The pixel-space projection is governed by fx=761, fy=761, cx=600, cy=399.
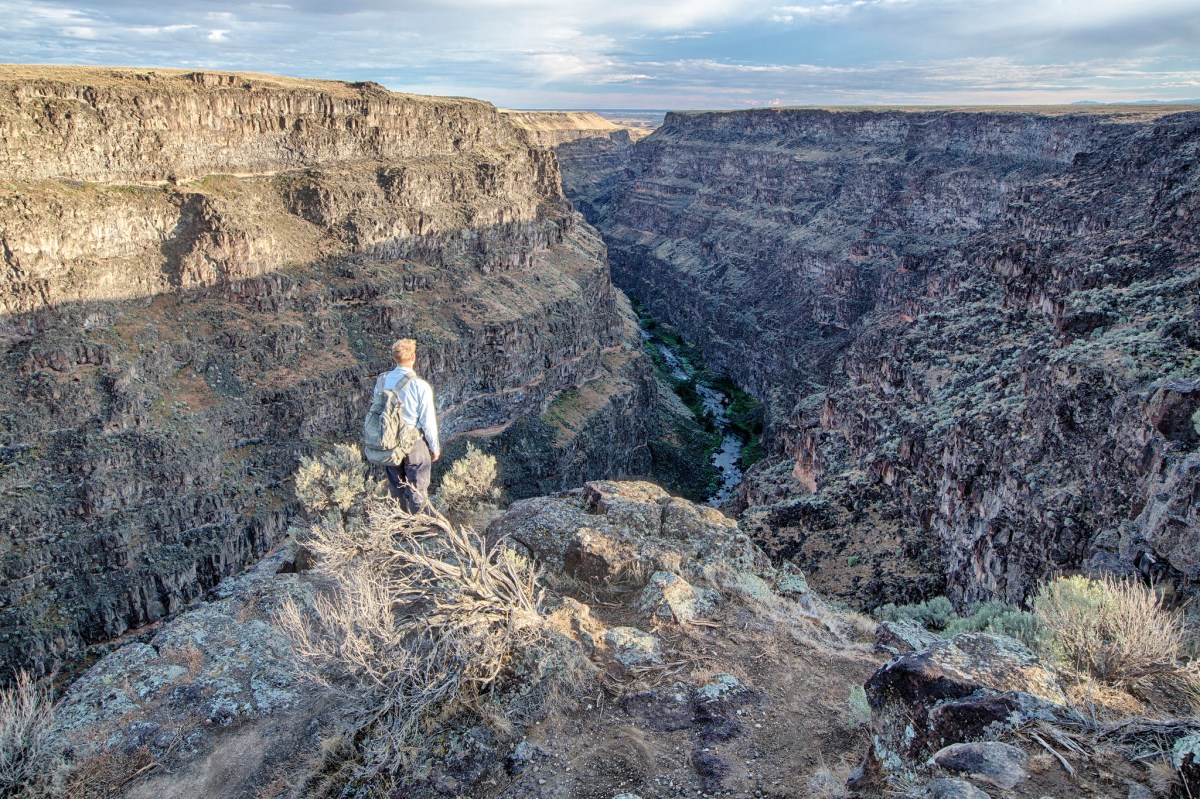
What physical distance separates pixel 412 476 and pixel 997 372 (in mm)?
28807

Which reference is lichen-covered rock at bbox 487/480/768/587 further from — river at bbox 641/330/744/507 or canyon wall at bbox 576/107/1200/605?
river at bbox 641/330/744/507

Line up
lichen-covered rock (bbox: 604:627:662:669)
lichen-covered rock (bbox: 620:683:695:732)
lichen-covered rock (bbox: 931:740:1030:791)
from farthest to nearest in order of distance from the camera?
1. lichen-covered rock (bbox: 604:627:662:669)
2. lichen-covered rock (bbox: 620:683:695:732)
3. lichen-covered rock (bbox: 931:740:1030:791)

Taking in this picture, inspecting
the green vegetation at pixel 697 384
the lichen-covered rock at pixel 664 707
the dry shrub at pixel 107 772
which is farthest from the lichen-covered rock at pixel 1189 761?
the green vegetation at pixel 697 384

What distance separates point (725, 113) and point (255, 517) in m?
108

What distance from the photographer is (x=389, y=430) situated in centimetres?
1106

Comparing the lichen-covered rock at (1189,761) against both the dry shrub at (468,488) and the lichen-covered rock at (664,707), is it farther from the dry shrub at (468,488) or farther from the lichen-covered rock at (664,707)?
the dry shrub at (468,488)

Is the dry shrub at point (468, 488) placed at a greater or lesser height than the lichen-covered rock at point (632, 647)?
lesser

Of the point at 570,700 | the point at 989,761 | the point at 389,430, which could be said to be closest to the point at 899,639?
the point at 989,761

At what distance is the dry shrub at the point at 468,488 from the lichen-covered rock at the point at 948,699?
12.4m

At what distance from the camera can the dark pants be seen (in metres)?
11.6

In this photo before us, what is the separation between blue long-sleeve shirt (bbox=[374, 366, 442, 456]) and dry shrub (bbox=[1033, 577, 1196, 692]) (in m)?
8.64

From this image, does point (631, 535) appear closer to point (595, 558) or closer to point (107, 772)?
point (595, 558)

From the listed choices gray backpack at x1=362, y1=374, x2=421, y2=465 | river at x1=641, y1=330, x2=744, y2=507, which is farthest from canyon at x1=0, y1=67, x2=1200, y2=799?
river at x1=641, y1=330, x2=744, y2=507

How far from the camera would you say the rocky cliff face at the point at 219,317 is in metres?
32.4
